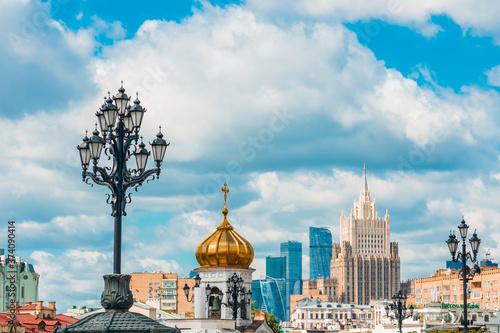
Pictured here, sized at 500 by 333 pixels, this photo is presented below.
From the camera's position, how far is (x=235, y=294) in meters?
44.0

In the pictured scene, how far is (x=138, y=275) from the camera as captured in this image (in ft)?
540

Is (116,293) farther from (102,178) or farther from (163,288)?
(163,288)

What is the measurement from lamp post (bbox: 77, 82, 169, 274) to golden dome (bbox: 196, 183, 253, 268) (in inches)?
1136

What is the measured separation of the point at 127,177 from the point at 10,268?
66.9 meters

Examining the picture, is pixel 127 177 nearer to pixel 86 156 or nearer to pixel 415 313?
pixel 86 156

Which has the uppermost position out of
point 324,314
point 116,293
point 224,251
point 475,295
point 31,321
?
point 224,251

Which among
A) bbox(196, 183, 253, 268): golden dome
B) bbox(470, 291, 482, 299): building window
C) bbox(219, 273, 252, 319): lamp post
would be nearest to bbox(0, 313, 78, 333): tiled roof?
bbox(196, 183, 253, 268): golden dome

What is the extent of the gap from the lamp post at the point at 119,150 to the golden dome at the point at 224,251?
94.7 feet

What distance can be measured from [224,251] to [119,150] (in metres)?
30.0

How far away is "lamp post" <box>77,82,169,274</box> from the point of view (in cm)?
2116

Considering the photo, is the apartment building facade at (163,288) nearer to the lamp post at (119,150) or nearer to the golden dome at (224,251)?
the golden dome at (224,251)

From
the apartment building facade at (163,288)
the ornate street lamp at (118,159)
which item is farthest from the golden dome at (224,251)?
the apartment building facade at (163,288)

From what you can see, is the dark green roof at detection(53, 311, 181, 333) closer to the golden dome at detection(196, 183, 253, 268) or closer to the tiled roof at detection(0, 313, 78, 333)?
the golden dome at detection(196, 183, 253, 268)

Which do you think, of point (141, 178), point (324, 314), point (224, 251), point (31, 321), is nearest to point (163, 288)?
point (324, 314)
